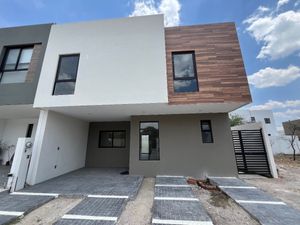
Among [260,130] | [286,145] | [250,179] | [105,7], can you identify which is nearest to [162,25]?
[105,7]

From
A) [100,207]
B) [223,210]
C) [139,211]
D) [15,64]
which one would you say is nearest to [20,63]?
[15,64]

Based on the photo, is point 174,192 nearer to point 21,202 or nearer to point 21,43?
point 21,202

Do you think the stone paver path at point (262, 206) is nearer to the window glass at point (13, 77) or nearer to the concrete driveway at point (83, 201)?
the concrete driveway at point (83, 201)

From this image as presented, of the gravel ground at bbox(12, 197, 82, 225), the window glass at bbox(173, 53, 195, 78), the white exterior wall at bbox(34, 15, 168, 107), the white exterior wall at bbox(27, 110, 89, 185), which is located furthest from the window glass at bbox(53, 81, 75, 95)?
the window glass at bbox(173, 53, 195, 78)

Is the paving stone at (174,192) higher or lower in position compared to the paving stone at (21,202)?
higher

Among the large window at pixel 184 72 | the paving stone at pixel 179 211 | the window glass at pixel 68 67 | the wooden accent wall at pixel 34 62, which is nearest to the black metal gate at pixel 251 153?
the large window at pixel 184 72

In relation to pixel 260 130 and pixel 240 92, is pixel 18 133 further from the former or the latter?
pixel 260 130

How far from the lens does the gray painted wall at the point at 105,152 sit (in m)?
8.00

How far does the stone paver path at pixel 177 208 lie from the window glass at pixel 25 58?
6.85 metres

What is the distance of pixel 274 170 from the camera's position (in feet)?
19.1

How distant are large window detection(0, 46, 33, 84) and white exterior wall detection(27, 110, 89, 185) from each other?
5.97 feet

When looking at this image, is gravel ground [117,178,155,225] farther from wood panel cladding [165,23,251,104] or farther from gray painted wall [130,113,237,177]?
wood panel cladding [165,23,251,104]

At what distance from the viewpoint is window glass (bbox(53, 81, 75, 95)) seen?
5.02 m

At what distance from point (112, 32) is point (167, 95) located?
3.29 m
